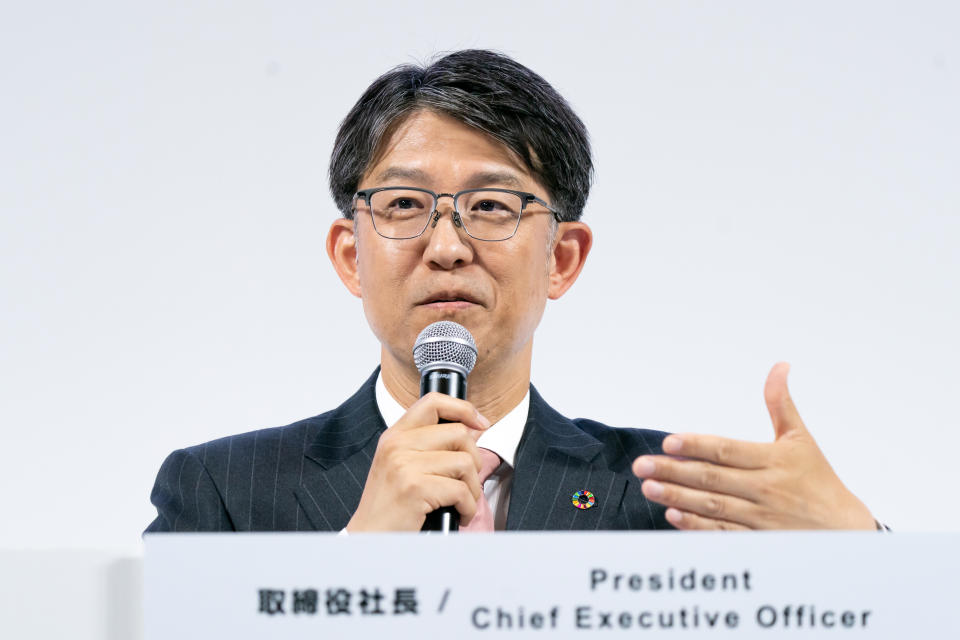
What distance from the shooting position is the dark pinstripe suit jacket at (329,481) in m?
1.86

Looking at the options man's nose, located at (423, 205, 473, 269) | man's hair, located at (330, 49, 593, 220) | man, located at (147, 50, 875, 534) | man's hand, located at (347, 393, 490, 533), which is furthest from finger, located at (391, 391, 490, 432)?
man's hair, located at (330, 49, 593, 220)

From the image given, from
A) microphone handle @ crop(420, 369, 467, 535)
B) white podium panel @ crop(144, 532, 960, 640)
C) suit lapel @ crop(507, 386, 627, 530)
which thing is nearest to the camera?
white podium panel @ crop(144, 532, 960, 640)

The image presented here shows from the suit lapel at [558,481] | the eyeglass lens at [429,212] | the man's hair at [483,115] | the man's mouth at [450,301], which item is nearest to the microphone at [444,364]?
the man's mouth at [450,301]

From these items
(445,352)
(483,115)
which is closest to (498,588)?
(445,352)

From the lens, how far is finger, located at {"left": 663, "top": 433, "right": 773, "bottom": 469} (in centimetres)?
130

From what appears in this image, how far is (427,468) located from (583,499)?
0.63m

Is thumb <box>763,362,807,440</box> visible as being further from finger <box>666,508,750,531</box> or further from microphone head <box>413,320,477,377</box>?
microphone head <box>413,320,477,377</box>

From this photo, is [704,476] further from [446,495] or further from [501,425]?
[501,425]

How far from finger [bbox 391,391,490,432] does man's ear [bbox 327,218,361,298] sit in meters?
0.77

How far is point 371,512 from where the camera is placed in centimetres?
141

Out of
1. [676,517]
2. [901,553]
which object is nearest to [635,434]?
[676,517]

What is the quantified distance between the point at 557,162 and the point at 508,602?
129 cm

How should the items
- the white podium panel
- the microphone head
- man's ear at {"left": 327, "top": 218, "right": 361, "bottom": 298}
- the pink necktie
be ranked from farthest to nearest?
man's ear at {"left": 327, "top": 218, "right": 361, "bottom": 298} → the pink necktie → the microphone head → the white podium panel

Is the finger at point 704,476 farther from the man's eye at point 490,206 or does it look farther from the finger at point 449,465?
the man's eye at point 490,206
